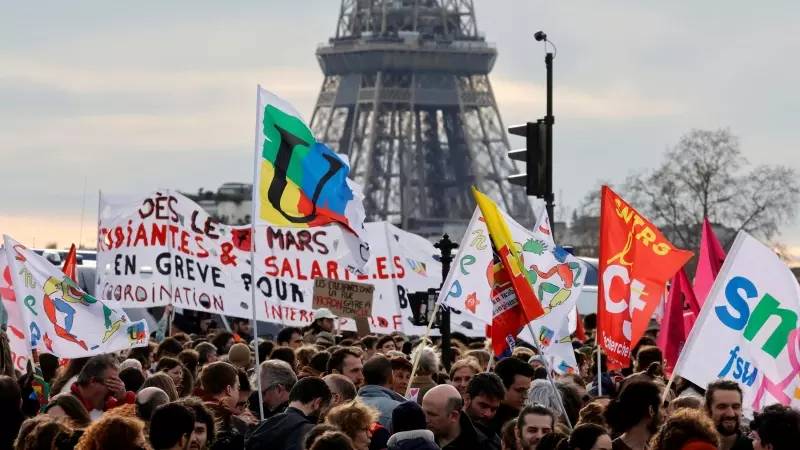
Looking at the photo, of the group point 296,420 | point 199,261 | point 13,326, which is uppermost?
point 199,261

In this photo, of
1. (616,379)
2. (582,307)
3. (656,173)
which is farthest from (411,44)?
(616,379)

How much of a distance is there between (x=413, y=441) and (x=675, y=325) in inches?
215

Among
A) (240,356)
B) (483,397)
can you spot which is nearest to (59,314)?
(240,356)

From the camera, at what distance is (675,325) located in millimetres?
14172

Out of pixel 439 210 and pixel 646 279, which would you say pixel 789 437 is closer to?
pixel 646 279

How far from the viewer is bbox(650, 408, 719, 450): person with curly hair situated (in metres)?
8.39

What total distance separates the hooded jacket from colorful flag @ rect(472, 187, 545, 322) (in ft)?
3.54

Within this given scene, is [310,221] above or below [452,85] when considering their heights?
below

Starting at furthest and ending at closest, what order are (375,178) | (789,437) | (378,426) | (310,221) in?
(375,178) < (310,221) < (378,426) < (789,437)

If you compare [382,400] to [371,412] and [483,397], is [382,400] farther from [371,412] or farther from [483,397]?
[371,412]

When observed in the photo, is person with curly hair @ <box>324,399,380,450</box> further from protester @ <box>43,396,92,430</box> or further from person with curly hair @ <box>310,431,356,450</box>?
protester @ <box>43,396,92,430</box>

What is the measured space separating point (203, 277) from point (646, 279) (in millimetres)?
8432

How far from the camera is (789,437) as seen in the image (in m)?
8.92

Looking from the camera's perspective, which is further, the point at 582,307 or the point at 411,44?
the point at 411,44
